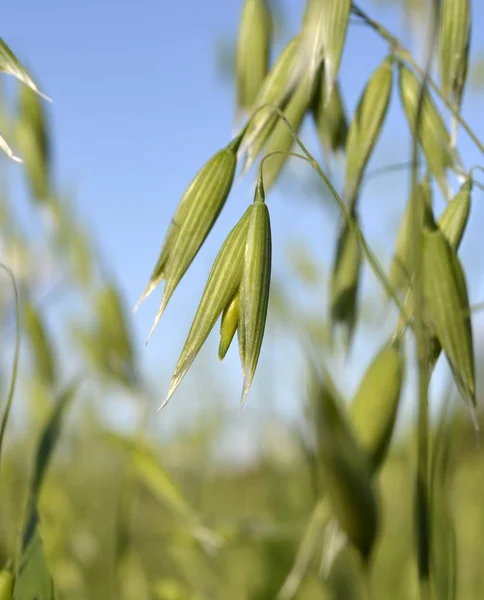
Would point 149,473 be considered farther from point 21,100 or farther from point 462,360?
point 21,100

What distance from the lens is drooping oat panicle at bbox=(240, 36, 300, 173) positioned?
17.5 inches

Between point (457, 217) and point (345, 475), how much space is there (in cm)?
25

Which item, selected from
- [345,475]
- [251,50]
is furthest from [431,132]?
[345,475]

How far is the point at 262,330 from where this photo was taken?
335mm

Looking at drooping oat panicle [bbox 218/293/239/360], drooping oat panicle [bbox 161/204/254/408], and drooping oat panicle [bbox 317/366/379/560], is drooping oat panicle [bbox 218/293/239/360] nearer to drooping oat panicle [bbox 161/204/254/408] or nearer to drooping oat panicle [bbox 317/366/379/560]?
drooping oat panicle [bbox 161/204/254/408]

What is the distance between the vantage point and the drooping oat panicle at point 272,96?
0.44 metres

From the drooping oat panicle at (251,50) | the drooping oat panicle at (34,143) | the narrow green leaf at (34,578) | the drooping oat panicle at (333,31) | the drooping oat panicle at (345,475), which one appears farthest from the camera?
the drooping oat panicle at (34,143)

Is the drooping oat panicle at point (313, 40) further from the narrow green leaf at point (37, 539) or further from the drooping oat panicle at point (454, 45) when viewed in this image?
the narrow green leaf at point (37, 539)

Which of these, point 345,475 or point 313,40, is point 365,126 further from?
point 345,475

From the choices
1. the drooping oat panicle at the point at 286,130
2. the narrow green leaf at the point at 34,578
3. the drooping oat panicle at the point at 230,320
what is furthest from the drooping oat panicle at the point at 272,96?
the narrow green leaf at the point at 34,578

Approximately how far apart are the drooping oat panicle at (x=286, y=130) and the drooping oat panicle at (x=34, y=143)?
0.80 feet

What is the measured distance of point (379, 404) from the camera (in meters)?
0.37

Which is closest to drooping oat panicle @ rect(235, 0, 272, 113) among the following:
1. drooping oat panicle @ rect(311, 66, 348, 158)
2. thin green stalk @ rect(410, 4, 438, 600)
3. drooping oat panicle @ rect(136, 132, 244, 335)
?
drooping oat panicle @ rect(311, 66, 348, 158)

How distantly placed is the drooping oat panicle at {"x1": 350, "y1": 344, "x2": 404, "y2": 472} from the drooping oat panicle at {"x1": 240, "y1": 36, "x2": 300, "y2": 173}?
0.50 ft
